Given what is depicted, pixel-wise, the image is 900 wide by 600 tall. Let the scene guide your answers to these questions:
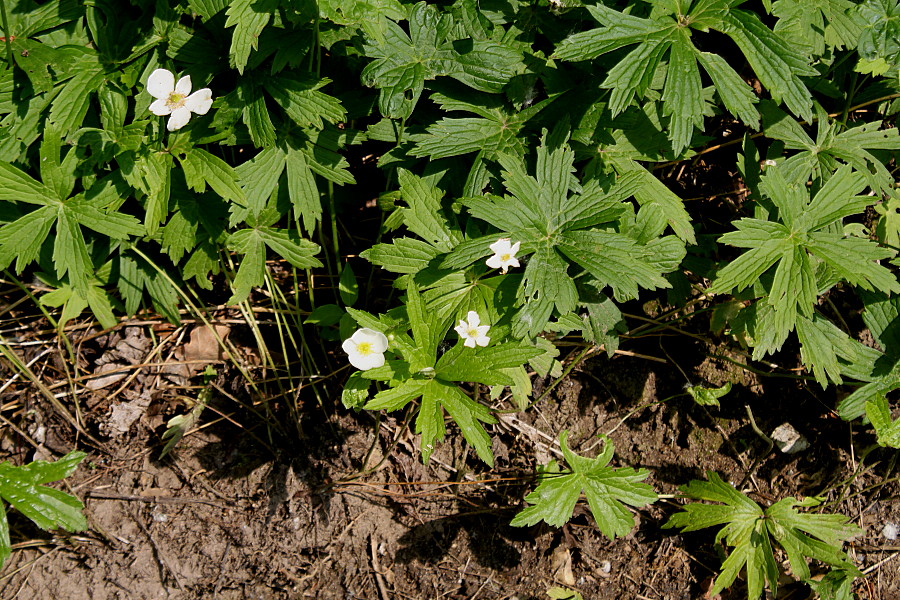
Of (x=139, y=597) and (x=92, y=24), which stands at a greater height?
(x=92, y=24)

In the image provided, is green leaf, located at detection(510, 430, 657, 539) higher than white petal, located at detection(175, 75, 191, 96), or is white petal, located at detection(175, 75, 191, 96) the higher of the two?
white petal, located at detection(175, 75, 191, 96)

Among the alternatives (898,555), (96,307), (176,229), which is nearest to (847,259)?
(898,555)

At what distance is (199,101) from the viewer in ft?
6.32

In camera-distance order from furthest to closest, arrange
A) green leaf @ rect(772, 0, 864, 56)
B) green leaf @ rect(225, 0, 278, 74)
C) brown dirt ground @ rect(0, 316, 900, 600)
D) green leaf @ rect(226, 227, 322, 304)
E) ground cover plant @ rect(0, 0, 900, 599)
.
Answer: brown dirt ground @ rect(0, 316, 900, 600) → green leaf @ rect(226, 227, 322, 304) → green leaf @ rect(772, 0, 864, 56) → ground cover plant @ rect(0, 0, 900, 599) → green leaf @ rect(225, 0, 278, 74)

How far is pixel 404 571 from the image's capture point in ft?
8.39

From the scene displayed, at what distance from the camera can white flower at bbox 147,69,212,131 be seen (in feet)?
6.29

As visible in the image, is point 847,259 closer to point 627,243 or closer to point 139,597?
point 627,243

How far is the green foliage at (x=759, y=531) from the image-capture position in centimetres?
239

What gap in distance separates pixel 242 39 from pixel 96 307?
4.26 feet

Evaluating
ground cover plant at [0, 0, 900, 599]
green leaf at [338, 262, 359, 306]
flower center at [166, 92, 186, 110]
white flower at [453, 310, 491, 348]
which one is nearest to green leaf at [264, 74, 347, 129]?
ground cover plant at [0, 0, 900, 599]

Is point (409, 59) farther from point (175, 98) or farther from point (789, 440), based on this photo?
point (789, 440)

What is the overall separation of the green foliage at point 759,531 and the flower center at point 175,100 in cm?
220

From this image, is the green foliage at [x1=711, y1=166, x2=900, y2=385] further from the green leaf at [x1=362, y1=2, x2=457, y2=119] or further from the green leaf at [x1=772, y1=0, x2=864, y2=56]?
the green leaf at [x1=362, y1=2, x2=457, y2=119]

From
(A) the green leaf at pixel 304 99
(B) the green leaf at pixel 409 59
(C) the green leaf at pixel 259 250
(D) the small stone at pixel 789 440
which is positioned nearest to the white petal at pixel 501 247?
(B) the green leaf at pixel 409 59
